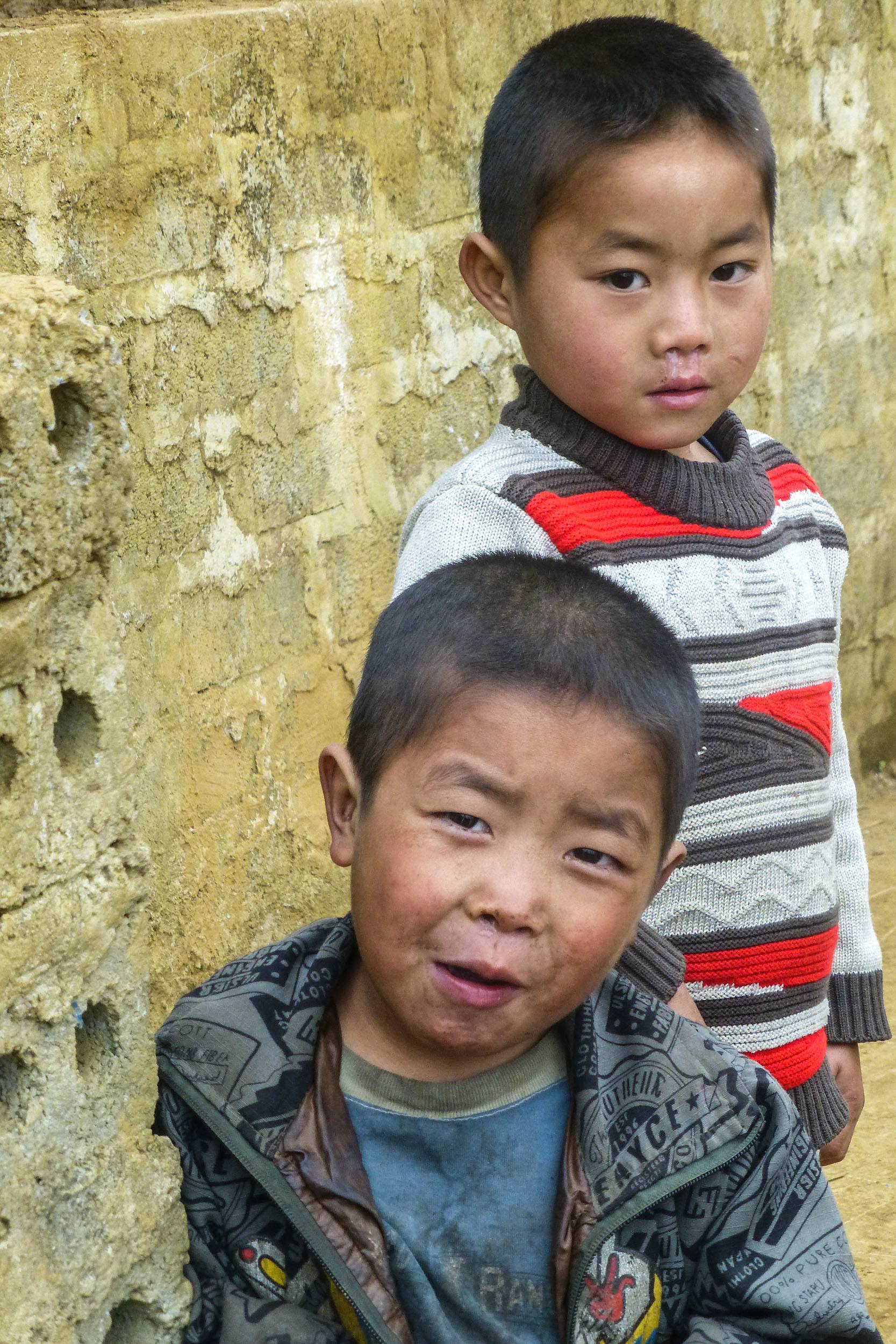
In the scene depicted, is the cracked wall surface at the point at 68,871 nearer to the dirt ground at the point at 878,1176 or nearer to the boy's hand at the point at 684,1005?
the boy's hand at the point at 684,1005

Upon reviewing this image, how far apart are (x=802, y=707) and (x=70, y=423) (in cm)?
104

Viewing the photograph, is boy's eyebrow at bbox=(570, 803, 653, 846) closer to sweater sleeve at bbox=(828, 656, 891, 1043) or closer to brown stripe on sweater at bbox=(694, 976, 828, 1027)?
brown stripe on sweater at bbox=(694, 976, 828, 1027)

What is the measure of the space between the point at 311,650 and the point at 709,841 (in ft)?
4.42

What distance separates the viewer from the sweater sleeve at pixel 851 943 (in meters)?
2.20

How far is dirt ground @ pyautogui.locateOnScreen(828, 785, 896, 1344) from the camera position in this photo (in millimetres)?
2896

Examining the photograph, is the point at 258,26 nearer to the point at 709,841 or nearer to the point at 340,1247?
the point at 709,841

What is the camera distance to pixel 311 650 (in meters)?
3.09

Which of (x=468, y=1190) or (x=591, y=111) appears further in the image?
(x=591, y=111)

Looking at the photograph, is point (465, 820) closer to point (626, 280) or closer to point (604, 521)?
point (604, 521)

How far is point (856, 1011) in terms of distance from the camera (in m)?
2.21

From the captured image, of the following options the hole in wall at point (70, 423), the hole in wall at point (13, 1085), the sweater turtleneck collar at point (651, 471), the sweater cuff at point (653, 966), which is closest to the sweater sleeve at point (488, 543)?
the sweater cuff at point (653, 966)

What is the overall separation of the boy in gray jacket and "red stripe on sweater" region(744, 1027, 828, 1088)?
1.48ft

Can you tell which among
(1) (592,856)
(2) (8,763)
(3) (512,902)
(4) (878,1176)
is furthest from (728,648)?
(4) (878,1176)

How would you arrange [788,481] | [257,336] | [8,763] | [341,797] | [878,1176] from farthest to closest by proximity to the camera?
[878,1176]
[257,336]
[788,481]
[341,797]
[8,763]
